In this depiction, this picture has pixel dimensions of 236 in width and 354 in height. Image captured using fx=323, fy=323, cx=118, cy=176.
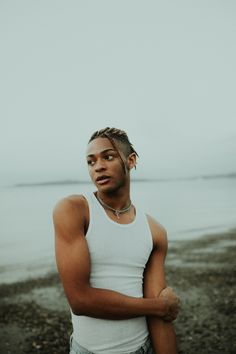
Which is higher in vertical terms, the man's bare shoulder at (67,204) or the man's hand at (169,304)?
the man's bare shoulder at (67,204)

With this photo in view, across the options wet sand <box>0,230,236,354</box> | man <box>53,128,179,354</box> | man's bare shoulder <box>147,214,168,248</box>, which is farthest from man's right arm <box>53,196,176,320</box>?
wet sand <box>0,230,236,354</box>

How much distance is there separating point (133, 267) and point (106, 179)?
71cm

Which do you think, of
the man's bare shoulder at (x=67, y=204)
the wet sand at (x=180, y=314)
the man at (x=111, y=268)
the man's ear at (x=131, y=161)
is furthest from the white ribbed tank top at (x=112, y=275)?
the wet sand at (x=180, y=314)

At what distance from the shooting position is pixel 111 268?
7.61ft

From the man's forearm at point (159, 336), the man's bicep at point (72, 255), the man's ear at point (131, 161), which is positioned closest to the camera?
the man's bicep at point (72, 255)

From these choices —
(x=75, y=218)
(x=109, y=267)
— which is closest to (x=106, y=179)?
(x=75, y=218)

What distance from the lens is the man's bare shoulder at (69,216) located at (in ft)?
7.25

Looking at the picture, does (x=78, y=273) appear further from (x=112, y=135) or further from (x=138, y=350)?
(x=112, y=135)

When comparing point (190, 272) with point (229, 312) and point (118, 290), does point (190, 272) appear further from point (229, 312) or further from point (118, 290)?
point (118, 290)

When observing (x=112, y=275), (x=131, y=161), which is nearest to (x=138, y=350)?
(x=112, y=275)

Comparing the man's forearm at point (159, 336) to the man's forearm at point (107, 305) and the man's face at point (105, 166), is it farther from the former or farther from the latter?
the man's face at point (105, 166)

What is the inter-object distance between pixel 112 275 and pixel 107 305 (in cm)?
21

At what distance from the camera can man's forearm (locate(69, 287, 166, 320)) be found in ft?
7.18

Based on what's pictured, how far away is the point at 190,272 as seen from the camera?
14898 millimetres
